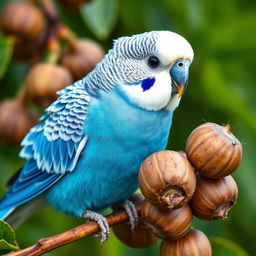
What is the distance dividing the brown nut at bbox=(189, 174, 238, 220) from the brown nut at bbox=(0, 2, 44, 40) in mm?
1494

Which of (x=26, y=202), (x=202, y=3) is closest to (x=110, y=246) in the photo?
(x=26, y=202)

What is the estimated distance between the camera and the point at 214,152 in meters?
2.21

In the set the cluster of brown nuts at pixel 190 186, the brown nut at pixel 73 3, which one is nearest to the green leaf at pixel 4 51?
the brown nut at pixel 73 3

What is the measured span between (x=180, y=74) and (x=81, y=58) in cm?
89

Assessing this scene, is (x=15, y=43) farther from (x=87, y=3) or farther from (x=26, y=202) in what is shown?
(x=26, y=202)

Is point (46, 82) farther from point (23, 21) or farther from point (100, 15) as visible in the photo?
point (100, 15)

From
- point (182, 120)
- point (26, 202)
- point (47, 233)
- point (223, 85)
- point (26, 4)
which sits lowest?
point (47, 233)

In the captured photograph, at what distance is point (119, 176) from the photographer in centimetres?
283

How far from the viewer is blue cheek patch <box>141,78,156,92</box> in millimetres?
2713

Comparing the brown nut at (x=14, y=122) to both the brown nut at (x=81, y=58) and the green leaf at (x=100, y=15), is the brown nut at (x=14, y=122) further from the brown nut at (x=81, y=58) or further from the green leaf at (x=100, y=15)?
the green leaf at (x=100, y=15)

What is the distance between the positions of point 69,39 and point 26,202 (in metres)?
0.88

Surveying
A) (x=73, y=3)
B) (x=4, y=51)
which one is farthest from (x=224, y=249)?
(x=73, y=3)

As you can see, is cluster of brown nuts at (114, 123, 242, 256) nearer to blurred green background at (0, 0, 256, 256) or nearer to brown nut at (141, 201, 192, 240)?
brown nut at (141, 201, 192, 240)

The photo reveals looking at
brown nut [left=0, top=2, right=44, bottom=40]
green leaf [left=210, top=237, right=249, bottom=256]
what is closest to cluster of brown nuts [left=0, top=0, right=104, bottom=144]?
brown nut [left=0, top=2, right=44, bottom=40]
